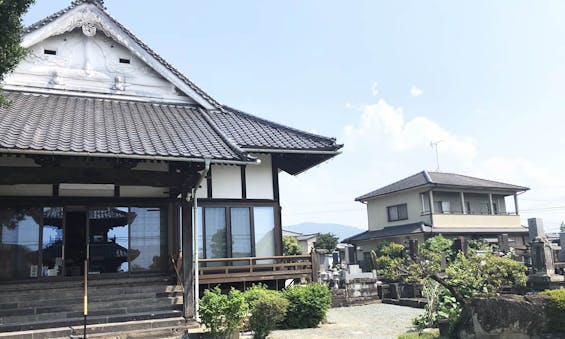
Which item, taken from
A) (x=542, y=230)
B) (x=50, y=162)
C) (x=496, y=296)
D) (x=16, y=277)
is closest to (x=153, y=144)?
(x=50, y=162)

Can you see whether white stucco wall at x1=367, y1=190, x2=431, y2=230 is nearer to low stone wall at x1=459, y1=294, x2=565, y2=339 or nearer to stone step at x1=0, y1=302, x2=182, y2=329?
low stone wall at x1=459, y1=294, x2=565, y2=339

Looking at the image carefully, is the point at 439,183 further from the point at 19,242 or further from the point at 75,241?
the point at 19,242

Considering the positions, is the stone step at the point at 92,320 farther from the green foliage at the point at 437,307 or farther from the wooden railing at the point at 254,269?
the green foliage at the point at 437,307

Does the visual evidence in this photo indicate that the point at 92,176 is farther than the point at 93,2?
No

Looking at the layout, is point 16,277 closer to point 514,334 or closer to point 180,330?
point 180,330

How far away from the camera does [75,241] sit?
13.1 metres

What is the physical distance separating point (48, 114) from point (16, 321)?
511 cm

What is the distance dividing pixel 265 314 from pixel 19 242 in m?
7.17

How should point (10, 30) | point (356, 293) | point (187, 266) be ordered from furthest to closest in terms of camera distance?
point (356, 293)
point (187, 266)
point (10, 30)

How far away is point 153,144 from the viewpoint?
1115 centimetres

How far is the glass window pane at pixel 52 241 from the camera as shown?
12.7 m

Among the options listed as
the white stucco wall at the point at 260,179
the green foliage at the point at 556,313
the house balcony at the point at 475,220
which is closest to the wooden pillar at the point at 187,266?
the white stucco wall at the point at 260,179

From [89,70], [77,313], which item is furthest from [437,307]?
[89,70]

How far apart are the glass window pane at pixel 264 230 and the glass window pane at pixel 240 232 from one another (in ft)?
0.84
